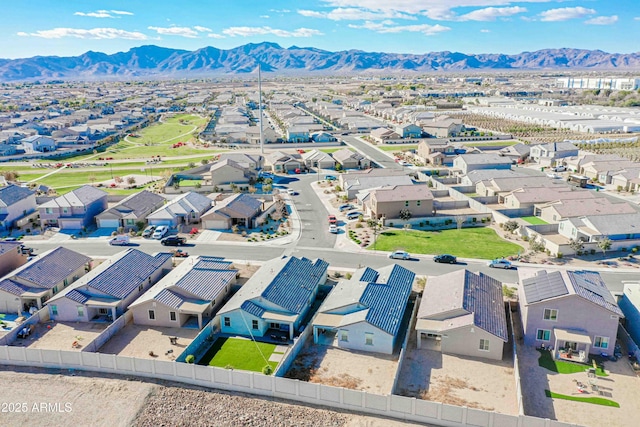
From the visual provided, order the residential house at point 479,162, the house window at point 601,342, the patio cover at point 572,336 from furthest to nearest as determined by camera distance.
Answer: the residential house at point 479,162 → the house window at point 601,342 → the patio cover at point 572,336

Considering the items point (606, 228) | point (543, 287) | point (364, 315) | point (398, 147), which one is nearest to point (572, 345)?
point (543, 287)

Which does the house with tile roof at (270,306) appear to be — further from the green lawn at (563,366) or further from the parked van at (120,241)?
the parked van at (120,241)

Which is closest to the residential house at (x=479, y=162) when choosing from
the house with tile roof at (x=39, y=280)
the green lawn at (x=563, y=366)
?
the green lawn at (x=563, y=366)

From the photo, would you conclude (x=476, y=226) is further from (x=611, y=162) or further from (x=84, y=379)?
(x=84, y=379)

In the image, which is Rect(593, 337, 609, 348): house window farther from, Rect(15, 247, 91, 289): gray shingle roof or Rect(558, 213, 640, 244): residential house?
Rect(15, 247, 91, 289): gray shingle roof

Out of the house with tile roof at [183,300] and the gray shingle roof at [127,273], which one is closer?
the house with tile roof at [183,300]

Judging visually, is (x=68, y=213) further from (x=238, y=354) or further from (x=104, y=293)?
(x=238, y=354)

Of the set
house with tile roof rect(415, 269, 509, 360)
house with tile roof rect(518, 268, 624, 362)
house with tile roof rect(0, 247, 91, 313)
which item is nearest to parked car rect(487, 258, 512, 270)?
house with tile roof rect(415, 269, 509, 360)
